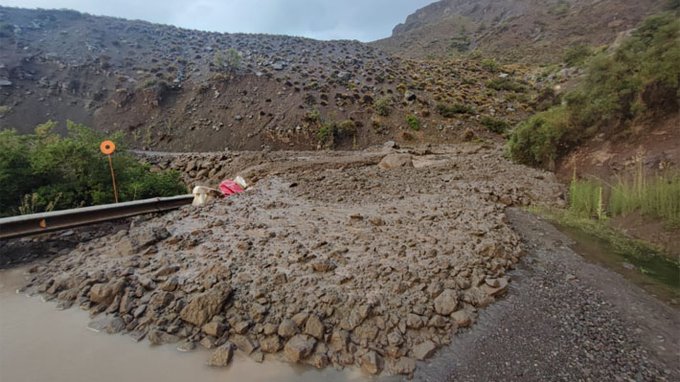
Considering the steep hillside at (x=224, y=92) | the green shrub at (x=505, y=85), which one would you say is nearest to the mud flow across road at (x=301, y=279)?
the steep hillside at (x=224, y=92)

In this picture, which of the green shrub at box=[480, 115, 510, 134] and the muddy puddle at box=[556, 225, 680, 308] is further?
the green shrub at box=[480, 115, 510, 134]

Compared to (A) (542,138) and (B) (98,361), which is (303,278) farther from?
(A) (542,138)

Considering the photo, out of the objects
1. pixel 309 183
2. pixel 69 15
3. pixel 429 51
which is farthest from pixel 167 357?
pixel 429 51

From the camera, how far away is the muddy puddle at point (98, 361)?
267 centimetres

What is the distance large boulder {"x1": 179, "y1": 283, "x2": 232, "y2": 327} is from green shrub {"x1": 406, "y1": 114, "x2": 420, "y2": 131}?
744 inches

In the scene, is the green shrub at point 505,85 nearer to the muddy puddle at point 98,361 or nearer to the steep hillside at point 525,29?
the steep hillside at point 525,29

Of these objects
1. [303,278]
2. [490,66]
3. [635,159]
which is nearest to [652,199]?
[635,159]

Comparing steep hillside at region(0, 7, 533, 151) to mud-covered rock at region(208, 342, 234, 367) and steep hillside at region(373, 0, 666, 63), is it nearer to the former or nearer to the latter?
steep hillside at region(373, 0, 666, 63)

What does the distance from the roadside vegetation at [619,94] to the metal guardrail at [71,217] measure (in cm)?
1112

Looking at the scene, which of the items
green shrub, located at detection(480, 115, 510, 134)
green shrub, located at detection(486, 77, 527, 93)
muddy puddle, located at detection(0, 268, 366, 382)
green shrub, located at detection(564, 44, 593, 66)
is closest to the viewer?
muddy puddle, located at detection(0, 268, 366, 382)

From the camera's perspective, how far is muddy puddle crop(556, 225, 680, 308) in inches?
149

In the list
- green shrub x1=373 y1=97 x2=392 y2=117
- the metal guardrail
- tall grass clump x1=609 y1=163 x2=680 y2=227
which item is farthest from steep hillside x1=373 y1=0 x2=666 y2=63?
the metal guardrail

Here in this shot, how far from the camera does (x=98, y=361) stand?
288 cm

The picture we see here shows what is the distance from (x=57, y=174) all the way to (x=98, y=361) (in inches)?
243
